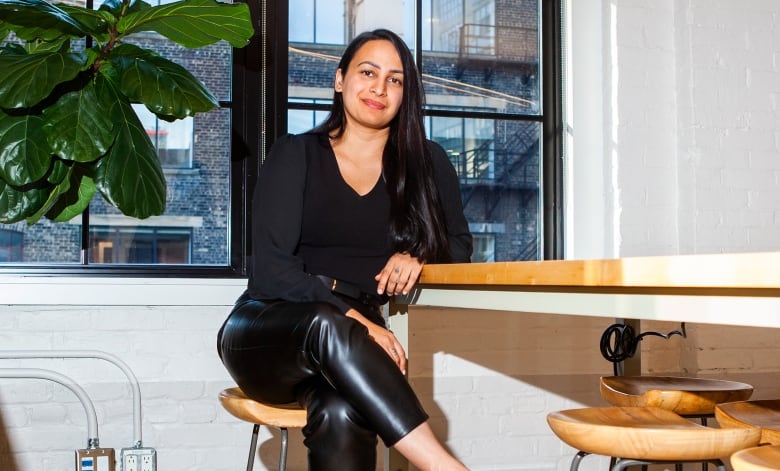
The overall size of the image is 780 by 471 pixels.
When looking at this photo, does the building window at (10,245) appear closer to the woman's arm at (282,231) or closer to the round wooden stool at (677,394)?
the woman's arm at (282,231)

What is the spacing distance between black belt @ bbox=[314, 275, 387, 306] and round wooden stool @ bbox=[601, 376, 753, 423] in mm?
586

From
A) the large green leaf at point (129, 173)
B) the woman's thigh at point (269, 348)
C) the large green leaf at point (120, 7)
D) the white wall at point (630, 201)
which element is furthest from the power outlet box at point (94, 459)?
the large green leaf at point (120, 7)

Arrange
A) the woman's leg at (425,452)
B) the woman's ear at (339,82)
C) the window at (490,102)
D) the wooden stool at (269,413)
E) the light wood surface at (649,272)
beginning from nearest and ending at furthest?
1. the light wood surface at (649,272)
2. the woman's leg at (425,452)
3. the wooden stool at (269,413)
4. the woman's ear at (339,82)
5. the window at (490,102)

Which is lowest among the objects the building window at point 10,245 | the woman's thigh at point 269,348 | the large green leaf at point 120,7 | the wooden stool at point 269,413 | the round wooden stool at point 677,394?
the wooden stool at point 269,413

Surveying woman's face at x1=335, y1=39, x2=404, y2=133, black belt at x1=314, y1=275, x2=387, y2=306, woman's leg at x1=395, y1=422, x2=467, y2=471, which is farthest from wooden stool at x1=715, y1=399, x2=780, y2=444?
woman's face at x1=335, y1=39, x2=404, y2=133

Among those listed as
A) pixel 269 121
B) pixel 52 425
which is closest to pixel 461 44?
pixel 269 121

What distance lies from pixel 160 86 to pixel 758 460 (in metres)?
1.75

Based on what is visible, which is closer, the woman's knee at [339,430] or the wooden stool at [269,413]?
the woman's knee at [339,430]

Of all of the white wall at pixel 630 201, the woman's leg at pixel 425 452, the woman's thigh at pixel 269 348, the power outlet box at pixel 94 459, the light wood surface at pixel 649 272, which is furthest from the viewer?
the white wall at pixel 630 201

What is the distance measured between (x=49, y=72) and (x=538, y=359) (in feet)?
6.12

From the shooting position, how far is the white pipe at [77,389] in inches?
109

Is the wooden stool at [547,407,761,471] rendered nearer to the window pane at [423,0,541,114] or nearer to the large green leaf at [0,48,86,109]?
the large green leaf at [0,48,86,109]

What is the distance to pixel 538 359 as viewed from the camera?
10.5ft

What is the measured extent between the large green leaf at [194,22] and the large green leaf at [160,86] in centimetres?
8
